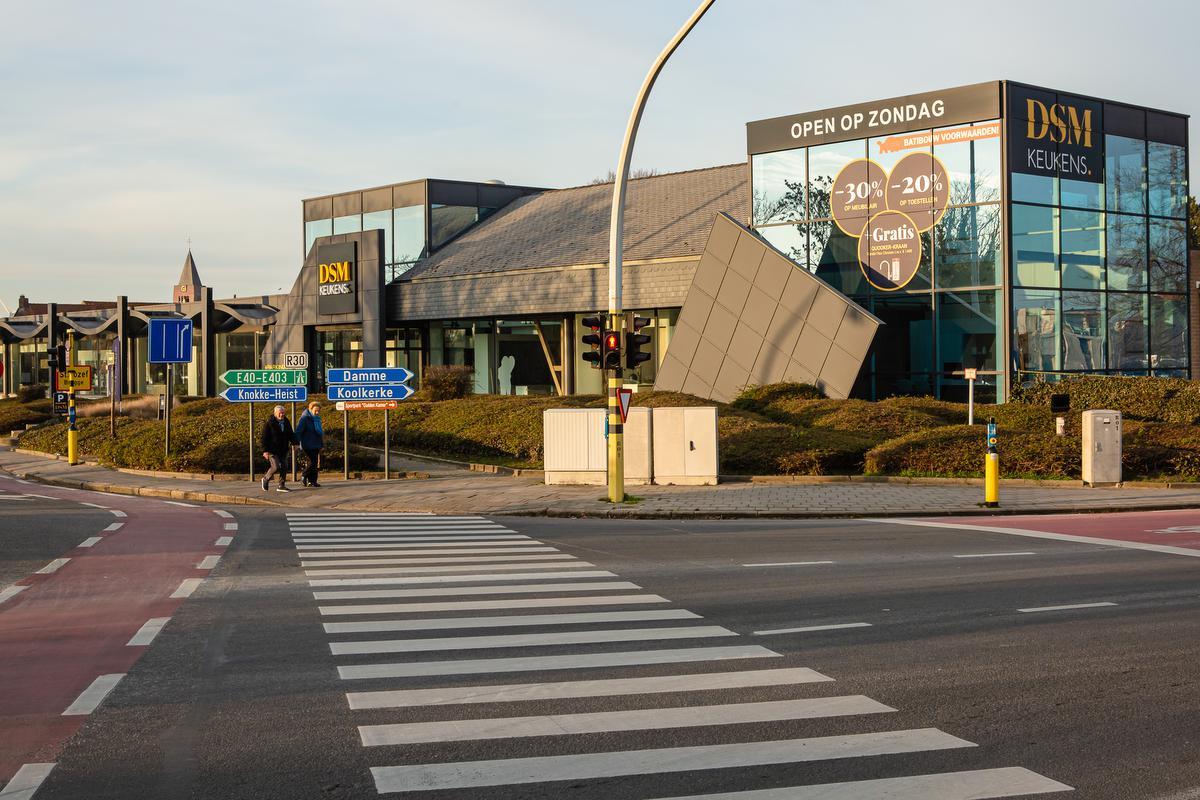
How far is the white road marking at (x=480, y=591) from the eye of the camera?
11258 mm

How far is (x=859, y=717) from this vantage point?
22.2 feet

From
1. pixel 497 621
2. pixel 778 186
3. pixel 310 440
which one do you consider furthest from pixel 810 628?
pixel 778 186

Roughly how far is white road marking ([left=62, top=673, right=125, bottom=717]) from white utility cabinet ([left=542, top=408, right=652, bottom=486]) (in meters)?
16.6

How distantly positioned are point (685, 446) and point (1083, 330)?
17354 millimetres

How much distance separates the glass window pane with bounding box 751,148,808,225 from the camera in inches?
1519

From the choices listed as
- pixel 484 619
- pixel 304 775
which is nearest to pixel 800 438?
pixel 484 619

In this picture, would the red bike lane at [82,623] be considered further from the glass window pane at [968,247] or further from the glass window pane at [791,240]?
the glass window pane at [791,240]

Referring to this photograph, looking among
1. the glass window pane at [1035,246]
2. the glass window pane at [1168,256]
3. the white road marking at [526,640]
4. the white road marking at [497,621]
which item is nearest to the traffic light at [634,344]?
the white road marking at [497,621]

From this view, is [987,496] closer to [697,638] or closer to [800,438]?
[800,438]

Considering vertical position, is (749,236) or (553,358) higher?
(749,236)

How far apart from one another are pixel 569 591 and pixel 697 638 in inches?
104

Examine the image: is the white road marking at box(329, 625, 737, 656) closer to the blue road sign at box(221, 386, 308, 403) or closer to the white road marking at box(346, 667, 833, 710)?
the white road marking at box(346, 667, 833, 710)

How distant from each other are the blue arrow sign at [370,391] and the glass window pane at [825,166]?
16838 mm

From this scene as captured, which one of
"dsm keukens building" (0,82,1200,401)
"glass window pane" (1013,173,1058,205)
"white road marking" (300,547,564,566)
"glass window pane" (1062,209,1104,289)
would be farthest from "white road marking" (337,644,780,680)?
"glass window pane" (1062,209,1104,289)
